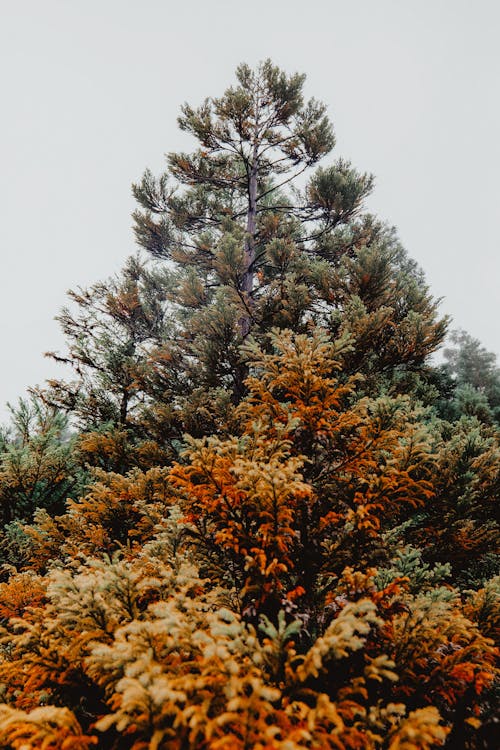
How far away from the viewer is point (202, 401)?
7.60 metres

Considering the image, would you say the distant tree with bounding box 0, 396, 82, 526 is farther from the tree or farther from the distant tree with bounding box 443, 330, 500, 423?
the distant tree with bounding box 443, 330, 500, 423

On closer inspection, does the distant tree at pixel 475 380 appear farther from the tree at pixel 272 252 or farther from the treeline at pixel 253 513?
the tree at pixel 272 252

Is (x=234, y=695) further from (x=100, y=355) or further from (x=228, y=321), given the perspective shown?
(x=100, y=355)

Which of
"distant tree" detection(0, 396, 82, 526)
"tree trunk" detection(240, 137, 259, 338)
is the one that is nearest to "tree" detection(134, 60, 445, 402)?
"tree trunk" detection(240, 137, 259, 338)

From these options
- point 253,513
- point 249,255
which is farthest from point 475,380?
point 253,513

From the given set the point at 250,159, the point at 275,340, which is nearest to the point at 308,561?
the point at 275,340

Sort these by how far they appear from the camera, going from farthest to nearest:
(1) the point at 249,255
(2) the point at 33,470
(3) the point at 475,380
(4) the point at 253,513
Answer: (3) the point at 475,380 < (1) the point at 249,255 < (2) the point at 33,470 < (4) the point at 253,513

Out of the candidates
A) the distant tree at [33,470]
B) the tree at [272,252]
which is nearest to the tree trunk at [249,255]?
the tree at [272,252]

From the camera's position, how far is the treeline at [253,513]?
7.49ft

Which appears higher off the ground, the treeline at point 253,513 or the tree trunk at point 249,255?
the tree trunk at point 249,255

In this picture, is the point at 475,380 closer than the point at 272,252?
No

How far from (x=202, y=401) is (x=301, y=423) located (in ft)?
12.6

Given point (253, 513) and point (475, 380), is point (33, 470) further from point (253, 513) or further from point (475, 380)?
point (475, 380)

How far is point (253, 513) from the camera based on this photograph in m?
3.41
